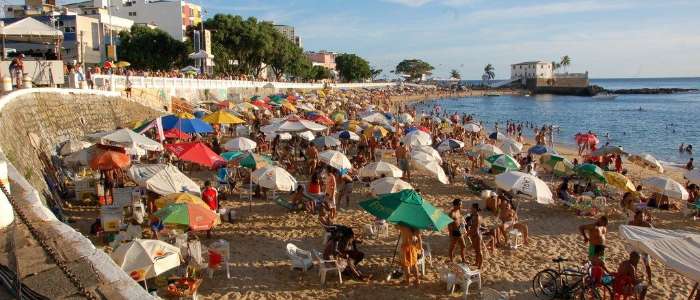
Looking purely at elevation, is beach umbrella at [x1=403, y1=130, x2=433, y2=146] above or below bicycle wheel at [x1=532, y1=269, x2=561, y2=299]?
above

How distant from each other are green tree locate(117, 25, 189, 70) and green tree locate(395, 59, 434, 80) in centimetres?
10941

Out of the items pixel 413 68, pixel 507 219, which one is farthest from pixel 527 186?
pixel 413 68

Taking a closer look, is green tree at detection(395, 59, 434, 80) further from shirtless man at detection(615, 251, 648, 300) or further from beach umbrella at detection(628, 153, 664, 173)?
shirtless man at detection(615, 251, 648, 300)

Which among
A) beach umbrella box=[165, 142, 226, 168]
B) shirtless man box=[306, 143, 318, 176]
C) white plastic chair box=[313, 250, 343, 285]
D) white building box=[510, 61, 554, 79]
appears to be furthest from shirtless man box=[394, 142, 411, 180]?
white building box=[510, 61, 554, 79]

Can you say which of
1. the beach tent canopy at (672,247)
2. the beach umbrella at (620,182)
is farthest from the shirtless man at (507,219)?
the beach umbrella at (620,182)

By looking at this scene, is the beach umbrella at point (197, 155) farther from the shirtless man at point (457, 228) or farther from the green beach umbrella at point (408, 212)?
the shirtless man at point (457, 228)

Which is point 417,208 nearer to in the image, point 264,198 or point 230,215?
point 230,215

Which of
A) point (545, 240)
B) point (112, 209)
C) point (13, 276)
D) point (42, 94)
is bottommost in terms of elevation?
point (545, 240)

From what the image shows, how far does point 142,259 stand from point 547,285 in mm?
5851

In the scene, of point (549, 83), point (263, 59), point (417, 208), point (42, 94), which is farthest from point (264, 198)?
point (549, 83)

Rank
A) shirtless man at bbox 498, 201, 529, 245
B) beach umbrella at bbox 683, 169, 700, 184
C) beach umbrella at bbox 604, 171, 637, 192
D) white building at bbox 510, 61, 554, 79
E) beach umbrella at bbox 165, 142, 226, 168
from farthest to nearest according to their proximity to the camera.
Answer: white building at bbox 510, 61, 554, 79
beach umbrella at bbox 683, 169, 700, 184
beach umbrella at bbox 604, 171, 637, 192
beach umbrella at bbox 165, 142, 226, 168
shirtless man at bbox 498, 201, 529, 245

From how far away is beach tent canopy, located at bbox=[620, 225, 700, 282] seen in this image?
599 centimetres

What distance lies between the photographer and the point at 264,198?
13.0 m

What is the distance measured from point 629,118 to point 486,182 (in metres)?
47.7
